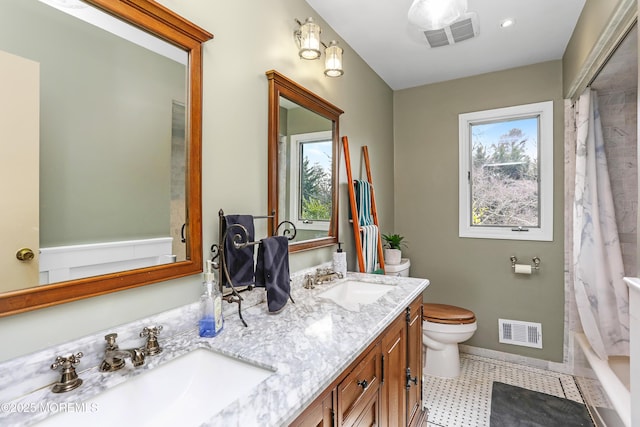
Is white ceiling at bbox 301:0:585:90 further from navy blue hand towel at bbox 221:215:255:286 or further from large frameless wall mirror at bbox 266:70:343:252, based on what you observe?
navy blue hand towel at bbox 221:215:255:286

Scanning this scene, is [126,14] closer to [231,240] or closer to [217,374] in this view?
[231,240]

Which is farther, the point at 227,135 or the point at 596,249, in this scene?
the point at 596,249

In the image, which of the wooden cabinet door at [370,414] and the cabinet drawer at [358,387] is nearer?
the cabinet drawer at [358,387]

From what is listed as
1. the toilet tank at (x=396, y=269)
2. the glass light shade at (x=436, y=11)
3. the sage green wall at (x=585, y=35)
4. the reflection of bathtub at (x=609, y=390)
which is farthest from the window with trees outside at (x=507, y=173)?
the glass light shade at (x=436, y=11)

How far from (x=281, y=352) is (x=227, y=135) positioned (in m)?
0.87

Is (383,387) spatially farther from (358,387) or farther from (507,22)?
(507,22)

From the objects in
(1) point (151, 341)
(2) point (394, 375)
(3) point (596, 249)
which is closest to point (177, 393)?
(1) point (151, 341)

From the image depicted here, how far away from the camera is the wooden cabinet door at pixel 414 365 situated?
1603 millimetres

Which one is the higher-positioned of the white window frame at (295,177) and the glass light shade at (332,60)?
the glass light shade at (332,60)

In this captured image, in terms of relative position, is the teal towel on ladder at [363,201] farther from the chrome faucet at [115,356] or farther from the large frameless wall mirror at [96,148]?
the chrome faucet at [115,356]

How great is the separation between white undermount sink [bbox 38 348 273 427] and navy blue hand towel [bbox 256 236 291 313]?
1.13 ft

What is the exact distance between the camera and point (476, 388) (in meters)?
2.35

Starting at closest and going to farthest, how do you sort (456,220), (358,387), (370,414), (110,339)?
(110,339)
(358,387)
(370,414)
(456,220)

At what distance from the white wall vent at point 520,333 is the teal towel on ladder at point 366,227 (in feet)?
4.35
